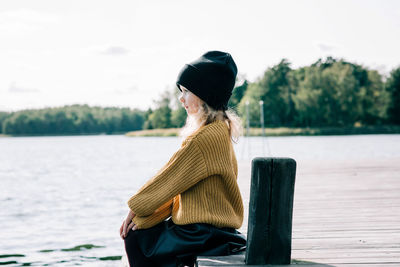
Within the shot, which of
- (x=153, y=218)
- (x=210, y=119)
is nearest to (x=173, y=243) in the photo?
(x=153, y=218)

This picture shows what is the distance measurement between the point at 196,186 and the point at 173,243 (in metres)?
0.27

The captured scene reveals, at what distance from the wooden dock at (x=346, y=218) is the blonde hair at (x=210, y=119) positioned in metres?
0.59

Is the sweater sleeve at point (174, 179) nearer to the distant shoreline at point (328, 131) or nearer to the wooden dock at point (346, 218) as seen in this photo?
the wooden dock at point (346, 218)

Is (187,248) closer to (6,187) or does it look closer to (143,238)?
(143,238)

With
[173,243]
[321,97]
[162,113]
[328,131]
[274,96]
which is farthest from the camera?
[162,113]

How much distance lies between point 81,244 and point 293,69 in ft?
181

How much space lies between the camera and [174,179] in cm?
209

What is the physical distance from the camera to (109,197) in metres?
10.5

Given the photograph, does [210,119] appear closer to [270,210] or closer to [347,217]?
[270,210]

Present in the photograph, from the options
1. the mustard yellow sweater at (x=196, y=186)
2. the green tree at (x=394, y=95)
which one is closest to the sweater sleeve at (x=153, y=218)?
the mustard yellow sweater at (x=196, y=186)

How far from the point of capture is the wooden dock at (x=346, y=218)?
7.89 ft

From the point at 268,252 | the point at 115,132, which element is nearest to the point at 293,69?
the point at 115,132

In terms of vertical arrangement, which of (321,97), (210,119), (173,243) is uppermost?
(321,97)

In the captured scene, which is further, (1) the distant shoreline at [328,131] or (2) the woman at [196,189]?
(1) the distant shoreline at [328,131]
